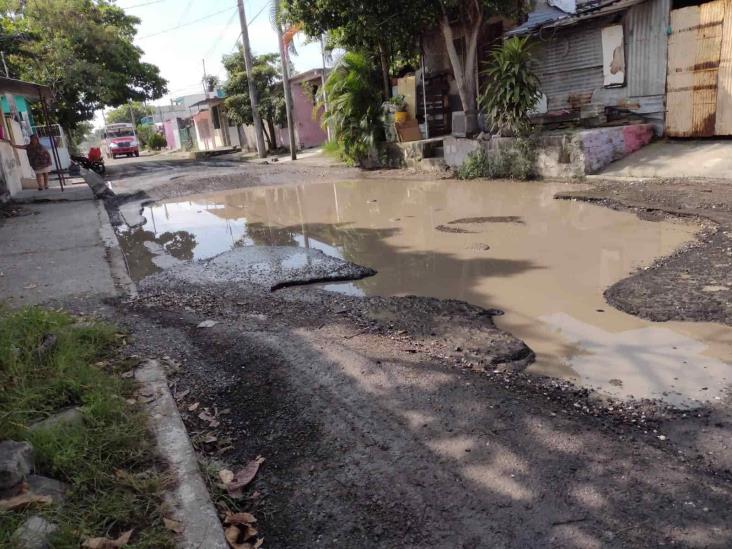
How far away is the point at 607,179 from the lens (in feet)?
31.6

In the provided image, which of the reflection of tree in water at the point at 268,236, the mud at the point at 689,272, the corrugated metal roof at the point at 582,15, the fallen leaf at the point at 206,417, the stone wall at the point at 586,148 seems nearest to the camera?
the fallen leaf at the point at 206,417

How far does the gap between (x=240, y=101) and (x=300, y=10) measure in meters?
14.0

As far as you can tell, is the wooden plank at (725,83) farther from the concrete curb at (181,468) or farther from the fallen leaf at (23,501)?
the fallen leaf at (23,501)

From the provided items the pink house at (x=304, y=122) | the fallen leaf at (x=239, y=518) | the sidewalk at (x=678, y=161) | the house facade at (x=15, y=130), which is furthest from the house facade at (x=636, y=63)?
the pink house at (x=304, y=122)

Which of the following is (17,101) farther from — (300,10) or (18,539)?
(18,539)

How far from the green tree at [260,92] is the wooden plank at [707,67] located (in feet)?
58.4

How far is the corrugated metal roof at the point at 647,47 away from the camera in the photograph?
1024 cm

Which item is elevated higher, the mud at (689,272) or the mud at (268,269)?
the mud at (268,269)

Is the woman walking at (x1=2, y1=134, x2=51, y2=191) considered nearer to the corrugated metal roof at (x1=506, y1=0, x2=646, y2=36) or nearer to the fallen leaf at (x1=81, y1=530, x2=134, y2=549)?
the corrugated metal roof at (x1=506, y1=0, x2=646, y2=36)

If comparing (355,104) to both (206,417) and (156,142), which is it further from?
(156,142)

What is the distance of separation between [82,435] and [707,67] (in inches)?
433

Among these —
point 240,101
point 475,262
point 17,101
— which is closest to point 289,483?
point 475,262

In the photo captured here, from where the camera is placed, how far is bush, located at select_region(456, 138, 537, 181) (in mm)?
10906

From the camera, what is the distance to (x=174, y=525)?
6.58 ft
